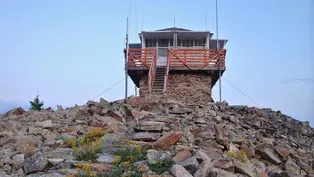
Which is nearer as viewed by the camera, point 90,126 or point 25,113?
point 90,126

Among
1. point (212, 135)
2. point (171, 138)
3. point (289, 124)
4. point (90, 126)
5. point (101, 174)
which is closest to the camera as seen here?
point (101, 174)

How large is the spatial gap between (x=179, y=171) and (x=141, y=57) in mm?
18118

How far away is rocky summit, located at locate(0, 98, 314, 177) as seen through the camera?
631 cm

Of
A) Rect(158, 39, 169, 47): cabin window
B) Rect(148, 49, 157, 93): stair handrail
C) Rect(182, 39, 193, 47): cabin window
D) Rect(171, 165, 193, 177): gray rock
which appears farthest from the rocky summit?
Rect(182, 39, 193, 47): cabin window

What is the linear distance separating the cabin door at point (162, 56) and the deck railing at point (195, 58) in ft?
3.81

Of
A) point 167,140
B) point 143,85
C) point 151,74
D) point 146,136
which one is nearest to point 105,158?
point 167,140

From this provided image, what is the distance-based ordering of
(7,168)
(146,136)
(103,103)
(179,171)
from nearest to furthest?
(179,171), (7,168), (146,136), (103,103)

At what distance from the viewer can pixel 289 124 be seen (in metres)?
16.7

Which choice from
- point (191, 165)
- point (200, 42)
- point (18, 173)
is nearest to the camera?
point (191, 165)

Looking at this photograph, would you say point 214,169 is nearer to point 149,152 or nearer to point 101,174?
point 149,152

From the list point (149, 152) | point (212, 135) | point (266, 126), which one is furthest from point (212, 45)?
point (149, 152)

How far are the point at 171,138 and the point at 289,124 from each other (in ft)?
35.2

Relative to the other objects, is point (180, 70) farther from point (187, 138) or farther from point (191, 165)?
point (191, 165)

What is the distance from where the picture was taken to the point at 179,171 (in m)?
5.87
